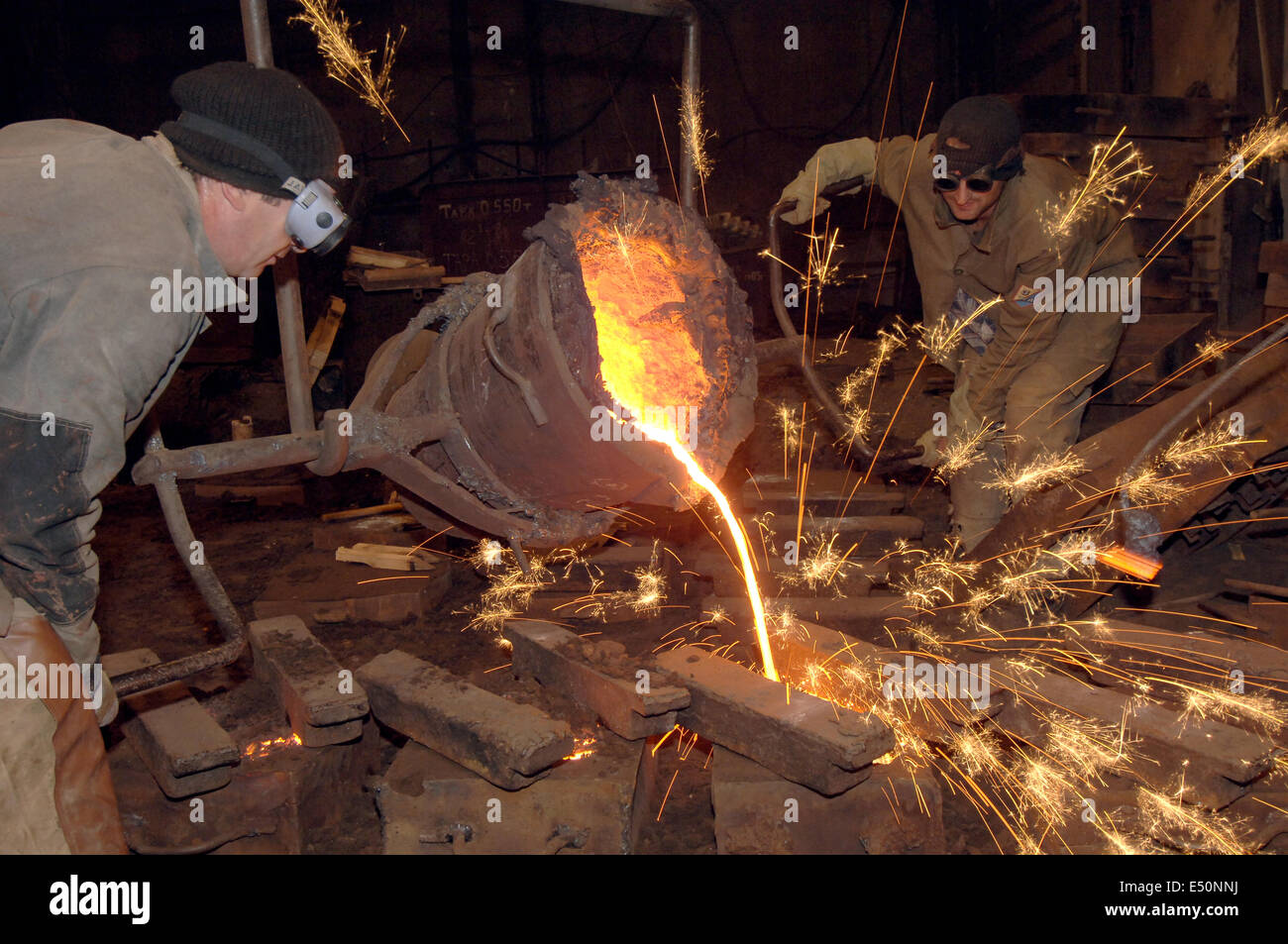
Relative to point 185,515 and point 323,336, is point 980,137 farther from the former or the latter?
point 323,336

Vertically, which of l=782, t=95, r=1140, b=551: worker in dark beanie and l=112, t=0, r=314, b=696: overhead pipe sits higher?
l=782, t=95, r=1140, b=551: worker in dark beanie

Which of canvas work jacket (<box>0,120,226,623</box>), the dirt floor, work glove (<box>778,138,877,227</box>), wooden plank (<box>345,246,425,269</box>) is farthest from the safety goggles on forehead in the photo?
wooden plank (<box>345,246,425,269</box>)

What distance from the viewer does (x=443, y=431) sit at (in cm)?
267

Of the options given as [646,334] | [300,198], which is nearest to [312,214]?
[300,198]

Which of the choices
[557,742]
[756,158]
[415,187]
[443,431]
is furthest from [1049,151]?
[415,187]

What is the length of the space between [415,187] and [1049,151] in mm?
6259

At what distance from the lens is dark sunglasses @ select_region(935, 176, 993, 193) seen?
3588 millimetres

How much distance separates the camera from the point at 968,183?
361 cm

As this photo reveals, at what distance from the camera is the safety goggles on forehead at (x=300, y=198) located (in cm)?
193

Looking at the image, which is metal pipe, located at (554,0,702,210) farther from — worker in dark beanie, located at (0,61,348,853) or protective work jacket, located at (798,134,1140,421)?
worker in dark beanie, located at (0,61,348,853)

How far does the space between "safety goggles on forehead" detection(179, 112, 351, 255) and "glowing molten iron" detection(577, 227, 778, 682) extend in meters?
0.74

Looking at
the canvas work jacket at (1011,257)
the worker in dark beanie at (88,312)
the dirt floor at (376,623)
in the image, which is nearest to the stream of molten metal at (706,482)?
the dirt floor at (376,623)

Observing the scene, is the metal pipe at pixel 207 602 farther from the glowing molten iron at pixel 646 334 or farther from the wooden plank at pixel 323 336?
the wooden plank at pixel 323 336

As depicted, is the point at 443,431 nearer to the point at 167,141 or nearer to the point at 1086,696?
the point at 167,141
